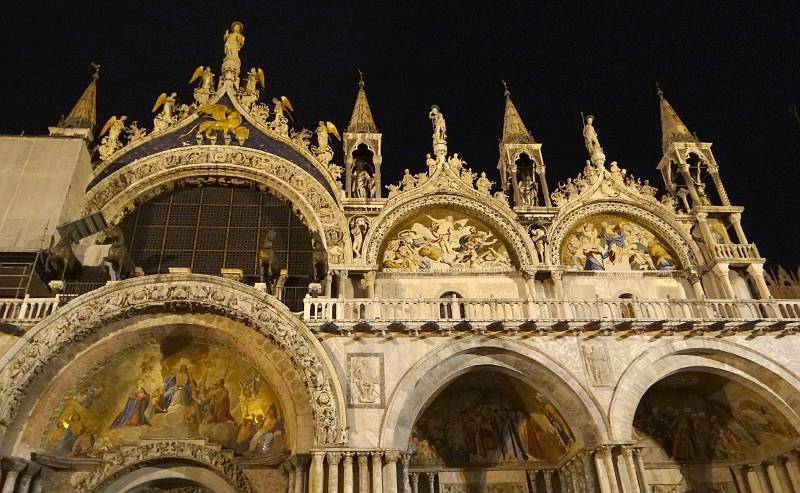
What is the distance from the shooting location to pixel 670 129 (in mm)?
20562

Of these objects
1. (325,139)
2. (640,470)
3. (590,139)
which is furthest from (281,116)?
(640,470)

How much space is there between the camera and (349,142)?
18.9 metres

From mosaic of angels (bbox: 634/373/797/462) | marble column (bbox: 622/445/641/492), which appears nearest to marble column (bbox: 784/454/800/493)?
mosaic of angels (bbox: 634/373/797/462)

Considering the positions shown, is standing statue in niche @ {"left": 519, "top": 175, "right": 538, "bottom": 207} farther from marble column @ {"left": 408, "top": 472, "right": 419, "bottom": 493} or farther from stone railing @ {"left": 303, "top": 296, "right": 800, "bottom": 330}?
marble column @ {"left": 408, "top": 472, "right": 419, "bottom": 493}

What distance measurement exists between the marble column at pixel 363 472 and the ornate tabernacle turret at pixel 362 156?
324 inches

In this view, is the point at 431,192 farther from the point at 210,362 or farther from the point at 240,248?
the point at 210,362

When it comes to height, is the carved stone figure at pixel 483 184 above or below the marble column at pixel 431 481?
above

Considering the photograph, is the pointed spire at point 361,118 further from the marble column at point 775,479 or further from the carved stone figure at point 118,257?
the marble column at point 775,479

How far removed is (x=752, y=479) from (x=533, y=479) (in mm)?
5888

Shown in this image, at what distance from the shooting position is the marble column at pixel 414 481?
47.6 feet

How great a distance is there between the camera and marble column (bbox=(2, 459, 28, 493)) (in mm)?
11758

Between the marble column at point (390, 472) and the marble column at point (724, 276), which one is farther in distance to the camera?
the marble column at point (724, 276)

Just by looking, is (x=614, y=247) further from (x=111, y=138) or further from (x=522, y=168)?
(x=111, y=138)

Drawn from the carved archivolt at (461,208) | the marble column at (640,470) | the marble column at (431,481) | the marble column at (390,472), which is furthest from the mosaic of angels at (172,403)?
the marble column at (640,470)
